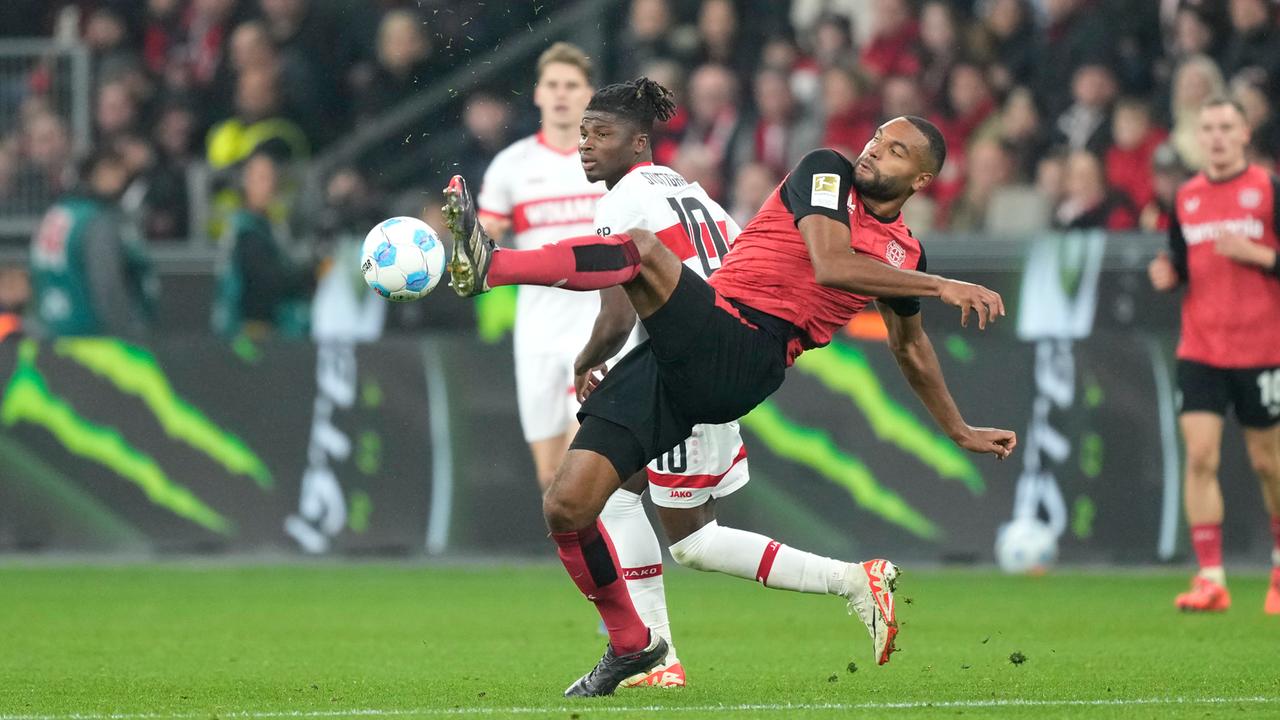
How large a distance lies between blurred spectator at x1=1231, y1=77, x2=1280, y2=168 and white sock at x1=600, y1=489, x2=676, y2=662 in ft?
24.1

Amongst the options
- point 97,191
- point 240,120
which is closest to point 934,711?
point 97,191

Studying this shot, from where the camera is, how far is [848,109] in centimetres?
1477

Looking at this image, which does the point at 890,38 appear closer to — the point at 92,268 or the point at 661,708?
the point at 92,268

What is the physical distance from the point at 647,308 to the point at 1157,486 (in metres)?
6.66

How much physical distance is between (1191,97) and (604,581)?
8.31 m

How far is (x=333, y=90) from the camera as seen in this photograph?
17.0 metres

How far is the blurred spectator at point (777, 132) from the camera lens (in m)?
15.0

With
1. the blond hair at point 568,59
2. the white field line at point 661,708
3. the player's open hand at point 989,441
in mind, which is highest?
the blond hair at point 568,59

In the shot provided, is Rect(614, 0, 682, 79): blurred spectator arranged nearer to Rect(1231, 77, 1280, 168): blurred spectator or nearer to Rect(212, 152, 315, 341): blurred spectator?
Rect(212, 152, 315, 341): blurred spectator

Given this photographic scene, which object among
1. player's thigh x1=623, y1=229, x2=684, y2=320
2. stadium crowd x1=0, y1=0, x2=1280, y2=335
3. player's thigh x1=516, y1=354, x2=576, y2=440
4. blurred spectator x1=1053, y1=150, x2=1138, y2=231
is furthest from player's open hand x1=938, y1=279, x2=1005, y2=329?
blurred spectator x1=1053, y1=150, x2=1138, y2=231

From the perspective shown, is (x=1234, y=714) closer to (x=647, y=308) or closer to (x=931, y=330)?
(x=647, y=308)

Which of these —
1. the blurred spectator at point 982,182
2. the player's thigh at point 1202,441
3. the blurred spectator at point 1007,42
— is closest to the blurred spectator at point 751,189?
the blurred spectator at point 982,182

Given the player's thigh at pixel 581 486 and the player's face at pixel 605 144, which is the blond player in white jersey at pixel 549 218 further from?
the player's thigh at pixel 581 486

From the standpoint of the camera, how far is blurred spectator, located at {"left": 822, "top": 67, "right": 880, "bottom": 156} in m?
14.8
